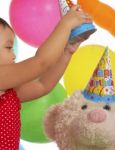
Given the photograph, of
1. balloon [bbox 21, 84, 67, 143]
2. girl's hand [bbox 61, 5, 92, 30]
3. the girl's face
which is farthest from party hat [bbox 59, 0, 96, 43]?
balloon [bbox 21, 84, 67, 143]

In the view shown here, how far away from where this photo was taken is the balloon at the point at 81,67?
100 centimetres

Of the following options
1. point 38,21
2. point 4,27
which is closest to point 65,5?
point 4,27

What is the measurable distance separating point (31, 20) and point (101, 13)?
0.18 m

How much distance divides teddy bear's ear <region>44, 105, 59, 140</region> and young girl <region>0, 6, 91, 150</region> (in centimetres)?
4

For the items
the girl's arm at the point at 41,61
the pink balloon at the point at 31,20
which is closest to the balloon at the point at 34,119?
the pink balloon at the point at 31,20

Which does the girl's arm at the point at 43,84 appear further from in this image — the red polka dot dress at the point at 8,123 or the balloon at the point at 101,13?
the balloon at the point at 101,13

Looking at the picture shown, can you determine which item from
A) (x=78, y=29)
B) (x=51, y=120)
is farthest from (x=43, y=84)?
(x=78, y=29)

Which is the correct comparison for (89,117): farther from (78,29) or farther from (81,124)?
(78,29)

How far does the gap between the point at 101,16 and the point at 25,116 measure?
31cm

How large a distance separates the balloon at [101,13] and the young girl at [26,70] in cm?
22

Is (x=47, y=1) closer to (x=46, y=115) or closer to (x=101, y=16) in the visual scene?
(x=101, y=16)

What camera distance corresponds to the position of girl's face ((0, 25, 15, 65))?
0.76m

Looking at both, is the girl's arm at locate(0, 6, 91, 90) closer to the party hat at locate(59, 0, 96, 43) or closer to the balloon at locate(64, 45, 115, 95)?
the party hat at locate(59, 0, 96, 43)

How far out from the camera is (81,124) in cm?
79
